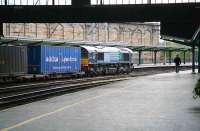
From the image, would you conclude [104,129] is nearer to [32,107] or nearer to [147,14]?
[32,107]

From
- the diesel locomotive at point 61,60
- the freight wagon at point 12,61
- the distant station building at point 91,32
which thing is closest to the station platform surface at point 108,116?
the freight wagon at point 12,61

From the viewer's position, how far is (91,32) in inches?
3383

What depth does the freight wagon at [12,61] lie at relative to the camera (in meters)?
33.9

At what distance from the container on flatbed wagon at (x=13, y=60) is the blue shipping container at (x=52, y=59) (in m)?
1.64

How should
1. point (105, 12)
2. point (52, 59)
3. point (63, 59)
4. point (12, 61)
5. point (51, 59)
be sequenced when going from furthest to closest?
point (63, 59) → point (52, 59) → point (51, 59) → point (12, 61) → point (105, 12)

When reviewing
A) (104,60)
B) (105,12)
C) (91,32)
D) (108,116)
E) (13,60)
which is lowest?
(108,116)

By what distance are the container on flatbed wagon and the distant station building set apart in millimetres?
26512

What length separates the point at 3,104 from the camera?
56.0 ft

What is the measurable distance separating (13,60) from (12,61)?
5.1 inches

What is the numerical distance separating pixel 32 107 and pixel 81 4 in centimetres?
1559

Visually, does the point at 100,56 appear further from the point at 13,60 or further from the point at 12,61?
the point at 12,61

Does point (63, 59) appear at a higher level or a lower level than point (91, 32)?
lower

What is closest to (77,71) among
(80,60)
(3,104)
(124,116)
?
(80,60)

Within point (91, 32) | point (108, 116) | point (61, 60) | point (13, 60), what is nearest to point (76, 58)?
point (61, 60)
